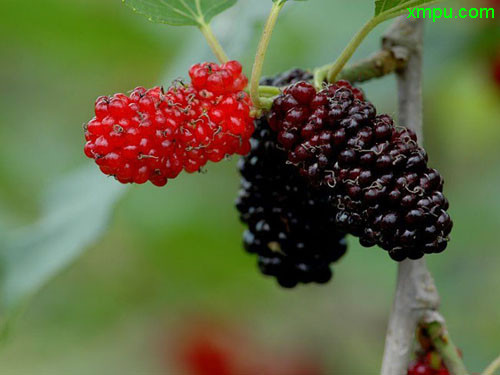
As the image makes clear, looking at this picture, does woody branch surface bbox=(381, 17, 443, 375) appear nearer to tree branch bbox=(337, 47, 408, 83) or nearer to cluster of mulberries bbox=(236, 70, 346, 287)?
tree branch bbox=(337, 47, 408, 83)

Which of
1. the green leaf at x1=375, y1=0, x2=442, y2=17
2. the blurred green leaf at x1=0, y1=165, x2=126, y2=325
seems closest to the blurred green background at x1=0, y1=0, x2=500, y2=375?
the blurred green leaf at x1=0, y1=165, x2=126, y2=325

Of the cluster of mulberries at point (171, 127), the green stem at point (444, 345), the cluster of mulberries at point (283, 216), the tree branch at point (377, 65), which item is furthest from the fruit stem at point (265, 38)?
the green stem at point (444, 345)

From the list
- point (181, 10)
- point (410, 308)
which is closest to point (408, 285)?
point (410, 308)

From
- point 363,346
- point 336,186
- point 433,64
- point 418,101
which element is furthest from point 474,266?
point 336,186

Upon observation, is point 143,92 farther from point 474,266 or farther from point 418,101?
point 474,266

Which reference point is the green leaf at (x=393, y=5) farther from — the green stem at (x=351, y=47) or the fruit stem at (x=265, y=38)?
the fruit stem at (x=265, y=38)
